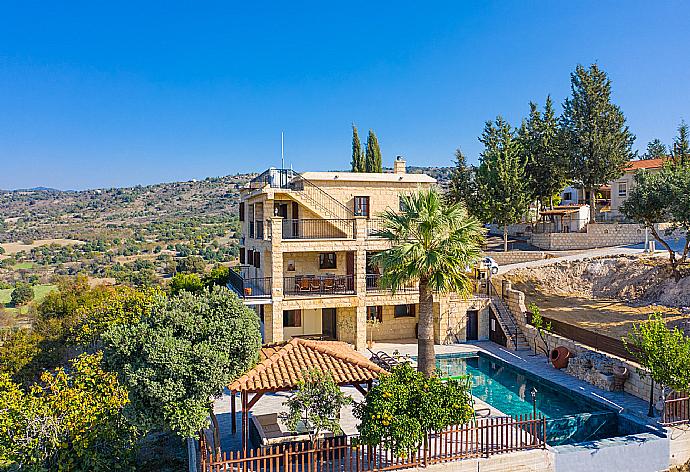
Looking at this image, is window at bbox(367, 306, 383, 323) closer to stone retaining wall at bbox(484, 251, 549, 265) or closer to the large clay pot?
the large clay pot

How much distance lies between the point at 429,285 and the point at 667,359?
23.3ft

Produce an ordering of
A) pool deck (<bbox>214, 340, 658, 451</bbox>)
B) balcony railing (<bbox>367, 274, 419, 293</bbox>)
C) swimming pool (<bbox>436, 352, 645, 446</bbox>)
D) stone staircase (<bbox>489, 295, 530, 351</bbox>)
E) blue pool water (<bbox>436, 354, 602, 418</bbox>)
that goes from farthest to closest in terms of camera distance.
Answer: balcony railing (<bbox>367, 274, 419, 293</bbox>)
stone staircase (<bbox>489, 295, 530, 351</bbox>)
blue pool water (<bbox>436, 354, 602, 418</bbox>)
pool deck (<bbox>214, 340, 658, 451</bbox>)
swimming pool (<bbox>436, 352, 645, 446</bbox>)

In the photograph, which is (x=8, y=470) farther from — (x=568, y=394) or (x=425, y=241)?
(x=568, y=394)

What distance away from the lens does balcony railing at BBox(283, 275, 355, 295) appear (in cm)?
2484

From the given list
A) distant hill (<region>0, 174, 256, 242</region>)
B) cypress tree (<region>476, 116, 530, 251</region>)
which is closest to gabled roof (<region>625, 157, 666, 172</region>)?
cypress tree (<region>476, 116, 530, 251</region>)

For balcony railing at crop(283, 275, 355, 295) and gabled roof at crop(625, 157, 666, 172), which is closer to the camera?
balcony railing at crop(283, 275, 355, 295)

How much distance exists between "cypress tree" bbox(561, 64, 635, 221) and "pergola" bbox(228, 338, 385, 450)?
32.2m

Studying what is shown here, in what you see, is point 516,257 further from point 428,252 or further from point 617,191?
point 428,252

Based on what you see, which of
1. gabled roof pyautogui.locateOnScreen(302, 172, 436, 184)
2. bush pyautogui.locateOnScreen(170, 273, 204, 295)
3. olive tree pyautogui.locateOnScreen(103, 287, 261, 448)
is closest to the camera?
olive tree pyautogui.locateOnScreen(103, 287, 261, 448)

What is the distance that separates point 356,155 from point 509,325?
21.1m

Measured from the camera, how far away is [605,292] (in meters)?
30.8

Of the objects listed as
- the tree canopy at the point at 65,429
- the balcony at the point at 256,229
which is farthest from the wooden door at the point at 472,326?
the tree canopy at the point at 65,429

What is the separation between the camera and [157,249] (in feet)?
215

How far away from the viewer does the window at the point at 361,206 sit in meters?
28.0
